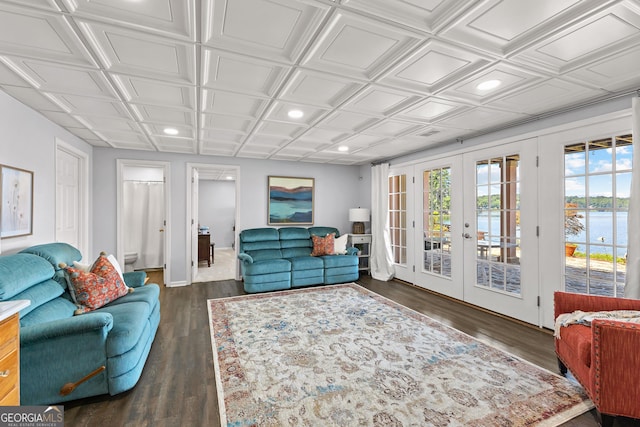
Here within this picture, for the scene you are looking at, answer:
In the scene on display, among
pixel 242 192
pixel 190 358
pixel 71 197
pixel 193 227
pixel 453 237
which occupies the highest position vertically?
pixel 242 192

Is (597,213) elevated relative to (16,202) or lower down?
lower down

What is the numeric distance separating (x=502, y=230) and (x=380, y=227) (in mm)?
2303

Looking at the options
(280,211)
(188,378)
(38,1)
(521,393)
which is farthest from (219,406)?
(280,211)

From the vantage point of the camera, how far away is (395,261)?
5492 millimetres

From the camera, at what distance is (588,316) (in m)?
2.06

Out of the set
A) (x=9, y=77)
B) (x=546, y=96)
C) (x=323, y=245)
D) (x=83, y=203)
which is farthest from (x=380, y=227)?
(x=9, y=77)

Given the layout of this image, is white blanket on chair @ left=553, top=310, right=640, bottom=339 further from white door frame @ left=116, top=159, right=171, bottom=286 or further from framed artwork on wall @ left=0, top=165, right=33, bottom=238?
white door frame @ left=116, top=159, right=171, bottom=286

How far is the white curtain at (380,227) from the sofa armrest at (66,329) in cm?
441

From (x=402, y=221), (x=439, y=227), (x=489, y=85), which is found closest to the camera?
(x=489, y=85)

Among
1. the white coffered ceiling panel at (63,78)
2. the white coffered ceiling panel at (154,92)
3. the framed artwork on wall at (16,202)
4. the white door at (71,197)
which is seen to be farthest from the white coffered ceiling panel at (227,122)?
the white door at (71,197)

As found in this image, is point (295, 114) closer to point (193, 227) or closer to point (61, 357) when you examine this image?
point (61, 357)

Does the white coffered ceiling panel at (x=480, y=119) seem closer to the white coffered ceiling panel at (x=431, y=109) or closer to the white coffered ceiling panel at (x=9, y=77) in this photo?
the white coffered ceiling panel at (x=431, y=109)

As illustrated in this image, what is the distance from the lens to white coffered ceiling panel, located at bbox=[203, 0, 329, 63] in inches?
57.3

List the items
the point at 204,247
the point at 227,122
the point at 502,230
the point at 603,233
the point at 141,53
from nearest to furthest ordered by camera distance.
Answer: the point at 141,53 < the point at 603,233 < the point at 227,122 < the point at 502,230 < the point at 204,247
